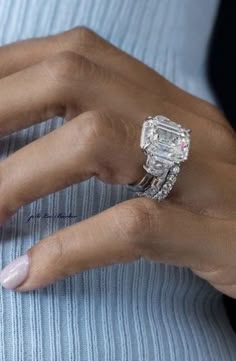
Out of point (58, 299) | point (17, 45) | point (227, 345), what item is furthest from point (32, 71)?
point (227, 345)

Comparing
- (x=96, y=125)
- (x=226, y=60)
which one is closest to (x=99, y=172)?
(x=96, y=125)

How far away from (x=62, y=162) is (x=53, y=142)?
16 millimetres

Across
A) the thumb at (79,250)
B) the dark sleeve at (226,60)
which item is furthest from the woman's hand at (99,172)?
the dark sleeve at (226,60)

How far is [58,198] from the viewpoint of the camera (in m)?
0.52

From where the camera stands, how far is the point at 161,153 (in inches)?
18.7

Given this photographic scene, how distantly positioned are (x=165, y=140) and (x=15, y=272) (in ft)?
0.44

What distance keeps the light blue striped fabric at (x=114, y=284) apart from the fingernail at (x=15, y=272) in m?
0.01

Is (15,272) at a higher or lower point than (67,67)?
lower

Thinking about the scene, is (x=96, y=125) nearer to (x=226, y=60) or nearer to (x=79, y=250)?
(x=79, y=250)

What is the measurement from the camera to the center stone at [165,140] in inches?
18.7

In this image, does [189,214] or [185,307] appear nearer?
[189,214]

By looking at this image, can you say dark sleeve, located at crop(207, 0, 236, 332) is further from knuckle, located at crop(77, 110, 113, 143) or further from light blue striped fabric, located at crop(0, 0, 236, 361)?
knuckle, located at crop(77, 110, 113, 143)

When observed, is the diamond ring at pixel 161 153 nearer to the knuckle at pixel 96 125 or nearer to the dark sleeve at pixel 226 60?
the knuckle at pixel 96 125

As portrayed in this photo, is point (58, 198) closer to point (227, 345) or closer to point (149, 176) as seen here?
point (149, 176)
